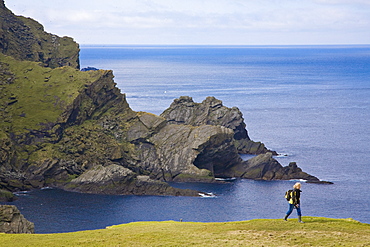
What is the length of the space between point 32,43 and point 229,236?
492 ft

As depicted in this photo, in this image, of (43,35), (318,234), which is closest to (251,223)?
(318,234)

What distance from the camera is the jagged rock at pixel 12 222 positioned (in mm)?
66000

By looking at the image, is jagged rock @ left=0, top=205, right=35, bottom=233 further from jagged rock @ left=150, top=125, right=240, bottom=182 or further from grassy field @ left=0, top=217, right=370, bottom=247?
jagged rock @ left=150, top=125, right=240, bottom=182

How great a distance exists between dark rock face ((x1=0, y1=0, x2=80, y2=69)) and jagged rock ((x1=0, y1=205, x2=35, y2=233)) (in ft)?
340

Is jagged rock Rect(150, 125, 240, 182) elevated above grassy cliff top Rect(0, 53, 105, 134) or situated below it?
below

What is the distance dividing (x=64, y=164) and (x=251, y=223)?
91.0m

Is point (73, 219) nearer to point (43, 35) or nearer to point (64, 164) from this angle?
point (64, 164)

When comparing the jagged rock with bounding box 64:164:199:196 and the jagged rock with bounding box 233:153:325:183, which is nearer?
the jagged rock with bounding box 64:164:199:196

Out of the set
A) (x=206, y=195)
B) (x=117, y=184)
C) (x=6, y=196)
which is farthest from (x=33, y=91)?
(x=206, y=195)

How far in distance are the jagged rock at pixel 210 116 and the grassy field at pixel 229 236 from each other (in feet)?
403

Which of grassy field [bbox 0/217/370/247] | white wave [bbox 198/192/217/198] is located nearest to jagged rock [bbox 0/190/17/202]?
white wave [bbox 198/192/217/198]

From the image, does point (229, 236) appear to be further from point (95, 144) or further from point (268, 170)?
point (95, 144)

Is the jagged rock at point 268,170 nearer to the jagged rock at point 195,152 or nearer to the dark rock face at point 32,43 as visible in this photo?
the jagged rock at point 195,152

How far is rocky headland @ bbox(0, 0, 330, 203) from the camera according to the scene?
124 m
